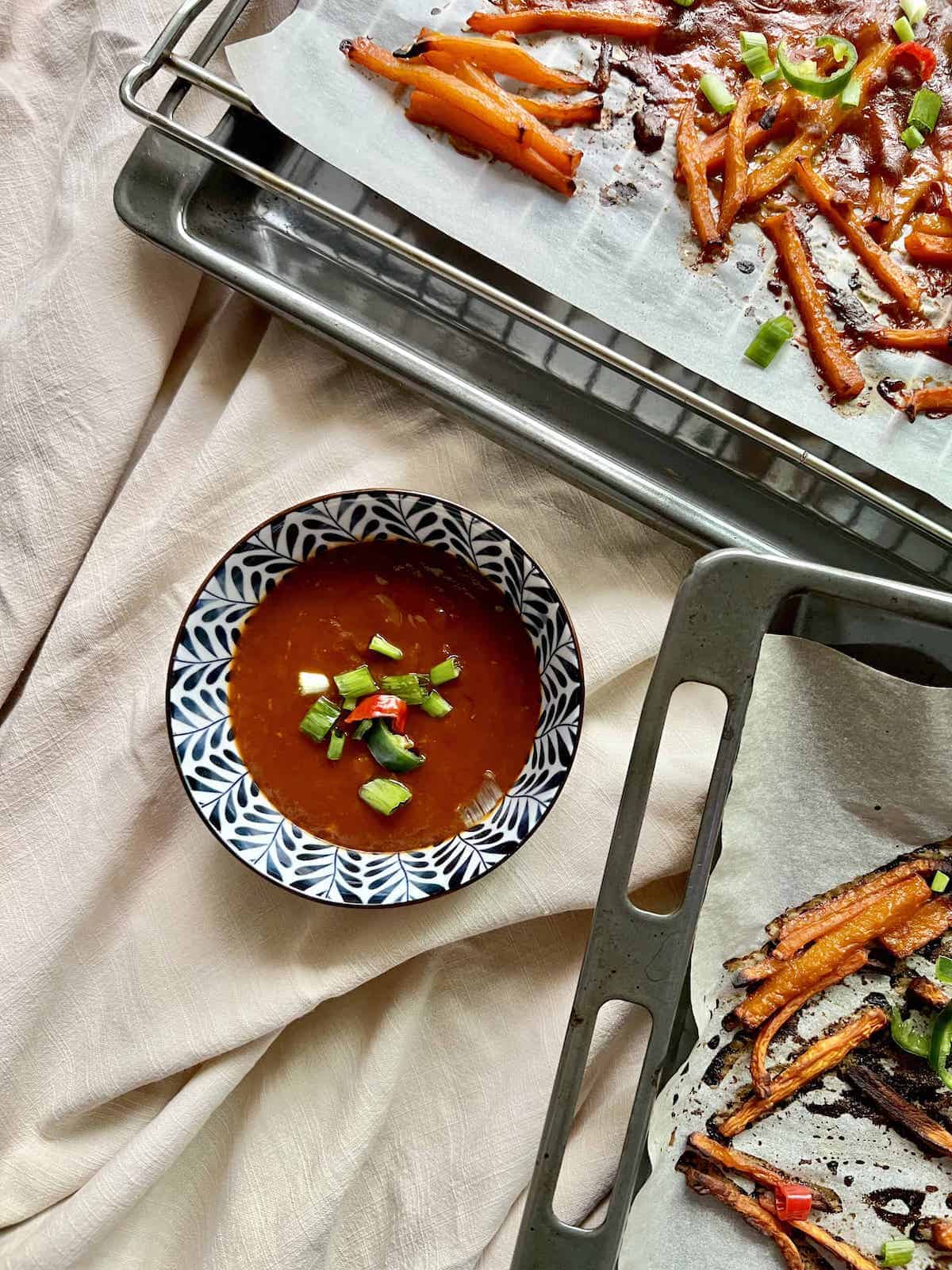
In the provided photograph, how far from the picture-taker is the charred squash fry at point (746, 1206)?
1.73m

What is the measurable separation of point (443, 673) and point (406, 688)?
2.4 inches

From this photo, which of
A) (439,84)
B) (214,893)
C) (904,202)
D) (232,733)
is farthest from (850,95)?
(214,893)

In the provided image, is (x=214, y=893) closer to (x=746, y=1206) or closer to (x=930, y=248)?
(x=746, y=1206)

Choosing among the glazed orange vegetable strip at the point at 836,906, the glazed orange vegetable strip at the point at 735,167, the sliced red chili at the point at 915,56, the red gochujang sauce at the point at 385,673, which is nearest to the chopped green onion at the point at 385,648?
the red gochujang sauce at the point at 385,673

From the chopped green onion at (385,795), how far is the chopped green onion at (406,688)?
0.12 m

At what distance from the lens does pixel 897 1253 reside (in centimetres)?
174

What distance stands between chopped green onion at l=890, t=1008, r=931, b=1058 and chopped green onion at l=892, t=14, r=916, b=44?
152cm

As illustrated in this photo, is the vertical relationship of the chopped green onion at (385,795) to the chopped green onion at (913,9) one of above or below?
below

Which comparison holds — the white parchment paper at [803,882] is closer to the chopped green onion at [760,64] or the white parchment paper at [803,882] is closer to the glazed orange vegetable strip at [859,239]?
the glazed orange vegetable strip at [859,239]

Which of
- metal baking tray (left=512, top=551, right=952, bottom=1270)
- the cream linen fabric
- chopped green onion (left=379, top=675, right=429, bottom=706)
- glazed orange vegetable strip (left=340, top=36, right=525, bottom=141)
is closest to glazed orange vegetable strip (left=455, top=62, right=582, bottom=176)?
glazed orange vegetable strip (left=340, top=36, right=525, bottom=141)

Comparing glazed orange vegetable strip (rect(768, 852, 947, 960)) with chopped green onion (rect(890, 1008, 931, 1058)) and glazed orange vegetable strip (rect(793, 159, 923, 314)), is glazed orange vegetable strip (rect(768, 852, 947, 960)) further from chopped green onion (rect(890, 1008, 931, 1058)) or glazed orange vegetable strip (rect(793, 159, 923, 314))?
glazed orange vegetable strip (rect(793, 159, 923, 314))

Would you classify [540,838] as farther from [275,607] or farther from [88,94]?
[88,94]

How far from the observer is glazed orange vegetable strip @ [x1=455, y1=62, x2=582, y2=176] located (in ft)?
5.95

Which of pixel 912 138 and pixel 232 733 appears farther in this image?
pixel 912 138
